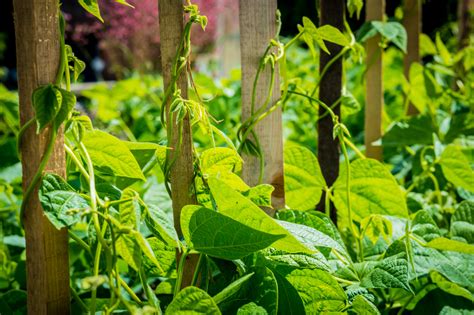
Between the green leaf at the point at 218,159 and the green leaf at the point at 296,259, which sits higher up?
the green leaf at the point at 218,159

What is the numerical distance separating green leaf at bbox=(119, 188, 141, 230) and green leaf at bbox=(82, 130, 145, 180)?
0.42 ft

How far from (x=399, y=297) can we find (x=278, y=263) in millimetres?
372

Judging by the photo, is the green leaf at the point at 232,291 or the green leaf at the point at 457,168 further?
the green leaf at the point at 457,168

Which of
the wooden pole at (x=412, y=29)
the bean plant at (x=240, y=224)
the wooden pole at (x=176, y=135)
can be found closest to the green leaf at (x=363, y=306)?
the bean plant at (x=240, y=224)

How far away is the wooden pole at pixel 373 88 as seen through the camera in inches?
64.5

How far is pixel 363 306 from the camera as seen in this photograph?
2.94ft

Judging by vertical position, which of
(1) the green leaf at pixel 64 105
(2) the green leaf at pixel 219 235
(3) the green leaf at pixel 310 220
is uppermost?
(1) the green leaf at pixel 64 105

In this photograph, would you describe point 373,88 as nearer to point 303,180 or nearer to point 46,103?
point 303,180

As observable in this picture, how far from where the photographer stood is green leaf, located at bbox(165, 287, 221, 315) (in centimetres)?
75

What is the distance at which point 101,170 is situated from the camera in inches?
36.2

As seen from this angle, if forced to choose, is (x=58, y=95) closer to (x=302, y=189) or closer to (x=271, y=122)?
(x=271, y=122)

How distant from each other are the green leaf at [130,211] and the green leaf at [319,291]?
31 centimetres

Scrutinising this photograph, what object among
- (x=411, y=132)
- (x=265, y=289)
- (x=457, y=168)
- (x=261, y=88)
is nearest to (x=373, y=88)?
(x=411, y=132)

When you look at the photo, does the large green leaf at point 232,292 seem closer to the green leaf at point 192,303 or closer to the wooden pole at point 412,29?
the green leaf at point 192,303
